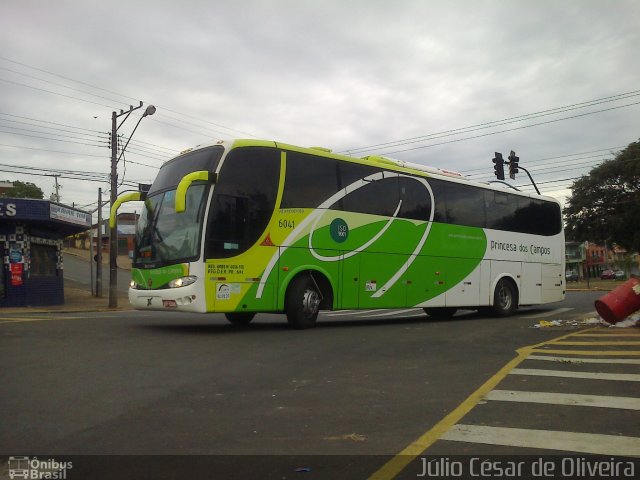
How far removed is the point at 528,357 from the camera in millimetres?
8297

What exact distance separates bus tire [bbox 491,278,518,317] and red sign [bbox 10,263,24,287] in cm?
2051

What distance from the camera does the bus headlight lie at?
33.6 ft

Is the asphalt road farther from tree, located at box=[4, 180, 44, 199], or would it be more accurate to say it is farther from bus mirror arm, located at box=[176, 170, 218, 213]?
tree, located at box=[4, 180, 44, 199]

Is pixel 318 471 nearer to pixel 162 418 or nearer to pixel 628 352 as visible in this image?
pixel 162 418

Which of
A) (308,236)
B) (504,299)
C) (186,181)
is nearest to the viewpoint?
(186,181)

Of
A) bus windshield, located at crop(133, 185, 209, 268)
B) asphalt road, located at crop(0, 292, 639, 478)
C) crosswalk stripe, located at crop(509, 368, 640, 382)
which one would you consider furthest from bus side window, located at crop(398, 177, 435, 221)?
crosswalk stripe, located at crop(509, 368, 640, 382)

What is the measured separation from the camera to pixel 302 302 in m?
11.8

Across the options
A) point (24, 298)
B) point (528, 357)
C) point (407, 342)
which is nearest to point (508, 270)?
point (407, 342)

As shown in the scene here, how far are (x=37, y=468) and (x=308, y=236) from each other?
8.26m

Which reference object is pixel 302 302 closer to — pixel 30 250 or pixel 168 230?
pixel 168 230

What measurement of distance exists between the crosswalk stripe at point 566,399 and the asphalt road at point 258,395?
0.73 ft

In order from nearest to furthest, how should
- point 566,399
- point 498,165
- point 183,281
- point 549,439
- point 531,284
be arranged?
point 549,439 → point 566,399 → point 183,281 → point 531,284 → point 498,165

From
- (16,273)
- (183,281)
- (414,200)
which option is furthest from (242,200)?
(16,273)

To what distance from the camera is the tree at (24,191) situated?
59963 mm
